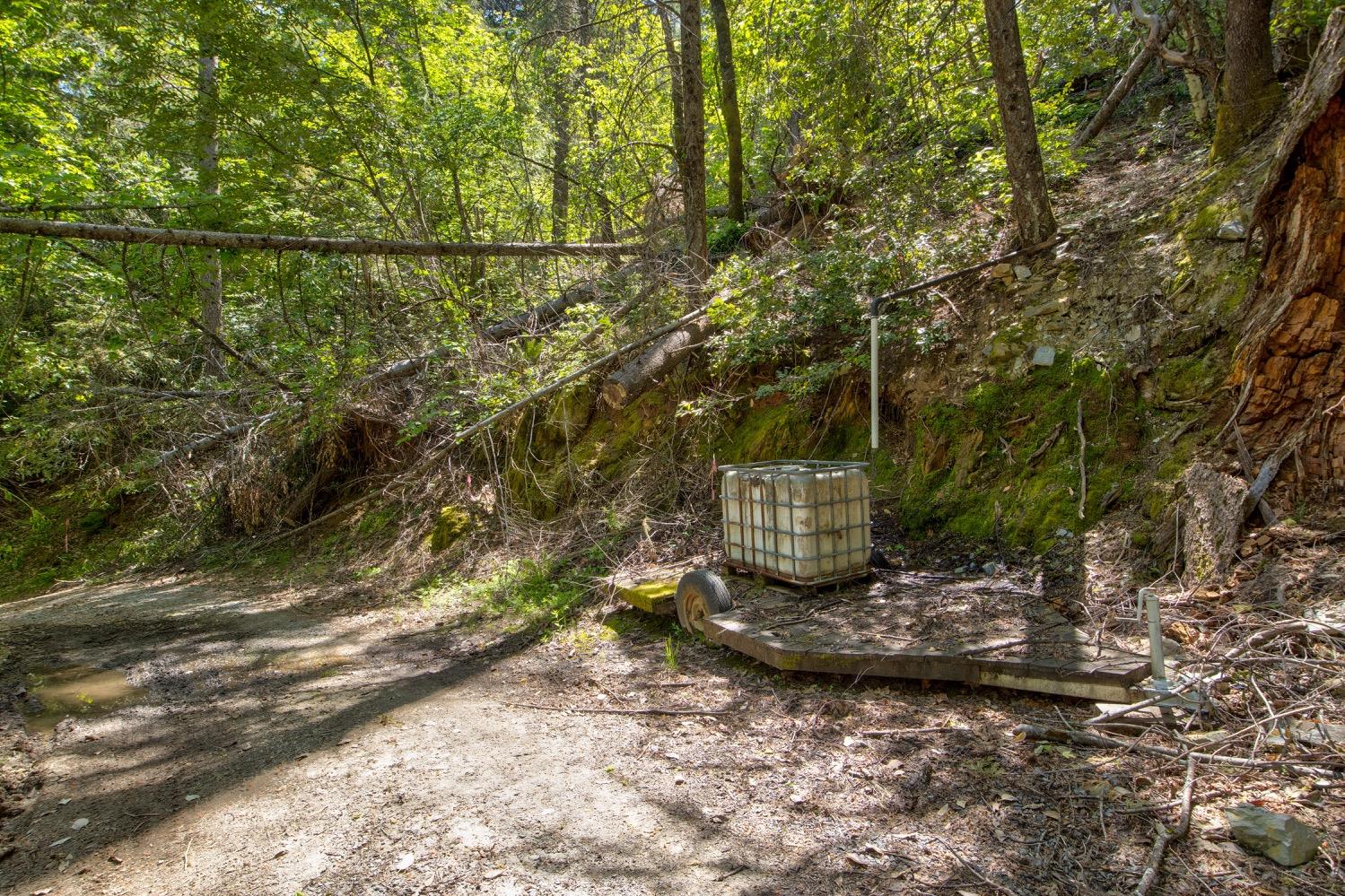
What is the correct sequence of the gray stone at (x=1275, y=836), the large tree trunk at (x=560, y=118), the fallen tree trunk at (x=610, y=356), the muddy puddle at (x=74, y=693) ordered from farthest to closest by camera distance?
the large tree trunk at (x=560, y=118) → the fallen tree trunk at (x=610, y=356) → the muddy puddle at (x=74, y=693) → the gray stone at (x=1275, y=836)

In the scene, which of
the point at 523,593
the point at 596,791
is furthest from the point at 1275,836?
the point at 523,593

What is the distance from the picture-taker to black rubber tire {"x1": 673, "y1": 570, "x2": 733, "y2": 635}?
4.81 metres

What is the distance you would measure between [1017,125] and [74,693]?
29.9 feet

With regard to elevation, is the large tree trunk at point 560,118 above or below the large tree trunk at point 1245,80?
above

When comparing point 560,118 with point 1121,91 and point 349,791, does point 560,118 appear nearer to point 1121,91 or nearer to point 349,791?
point 1121,91

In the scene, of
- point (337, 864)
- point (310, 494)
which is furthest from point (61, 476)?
point (337, 864)

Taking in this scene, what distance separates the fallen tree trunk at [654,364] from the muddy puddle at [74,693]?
17.1 feet

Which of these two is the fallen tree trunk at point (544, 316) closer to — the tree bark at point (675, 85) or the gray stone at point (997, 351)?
the tree bark at point (675, 85)

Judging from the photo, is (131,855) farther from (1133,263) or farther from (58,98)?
(58,98)

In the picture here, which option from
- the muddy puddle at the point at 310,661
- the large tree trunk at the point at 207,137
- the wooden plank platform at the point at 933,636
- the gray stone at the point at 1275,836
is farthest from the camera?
the large tree trunk at the point at 207,137

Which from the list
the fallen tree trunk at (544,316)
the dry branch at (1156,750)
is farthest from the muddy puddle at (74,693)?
the fallen tree trunk at (544,316)

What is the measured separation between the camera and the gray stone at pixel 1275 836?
82.4 inches

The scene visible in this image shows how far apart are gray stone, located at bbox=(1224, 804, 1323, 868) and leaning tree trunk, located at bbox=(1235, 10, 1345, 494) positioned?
2.36 meters

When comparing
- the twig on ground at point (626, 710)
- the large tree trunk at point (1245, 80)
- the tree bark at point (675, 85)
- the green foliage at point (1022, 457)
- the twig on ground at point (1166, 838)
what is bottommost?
the twig on ground at point (626, 710)
